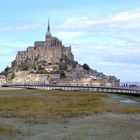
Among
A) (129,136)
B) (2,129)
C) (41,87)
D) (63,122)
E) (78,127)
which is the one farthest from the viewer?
(41,87)

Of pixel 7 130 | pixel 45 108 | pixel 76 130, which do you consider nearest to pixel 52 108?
pixel 45 108

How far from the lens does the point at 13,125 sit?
120ft

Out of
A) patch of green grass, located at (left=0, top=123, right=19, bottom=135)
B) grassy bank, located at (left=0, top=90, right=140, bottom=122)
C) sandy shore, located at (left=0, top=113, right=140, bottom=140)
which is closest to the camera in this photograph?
sandy shore, located at (left=0, top=113, right=140, bottom=140)

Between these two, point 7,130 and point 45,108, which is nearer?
point 7,130

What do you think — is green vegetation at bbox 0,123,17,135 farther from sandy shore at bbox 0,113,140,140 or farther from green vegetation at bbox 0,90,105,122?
green vegetation at bbox 0,90,105,122

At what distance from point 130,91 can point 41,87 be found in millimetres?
67399

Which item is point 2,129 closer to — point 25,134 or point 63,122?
point 25,134

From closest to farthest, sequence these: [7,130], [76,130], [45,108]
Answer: [7,130], [76,130], [45,108]

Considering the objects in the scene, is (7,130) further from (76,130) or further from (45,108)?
(45,108)

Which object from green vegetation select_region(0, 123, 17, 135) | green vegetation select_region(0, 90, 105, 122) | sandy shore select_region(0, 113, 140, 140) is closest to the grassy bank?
green vegetation select_region(0, 90, 105, 122)

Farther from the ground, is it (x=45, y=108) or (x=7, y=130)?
(x=45, y=108)

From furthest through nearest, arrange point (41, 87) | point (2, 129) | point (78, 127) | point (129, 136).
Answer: point (41, 87) < point (78, 127) < point (2, 129) < point (129, 136)

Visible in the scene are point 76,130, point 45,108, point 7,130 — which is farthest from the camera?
point 45,108

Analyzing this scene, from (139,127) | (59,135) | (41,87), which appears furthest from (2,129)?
(41,87)
